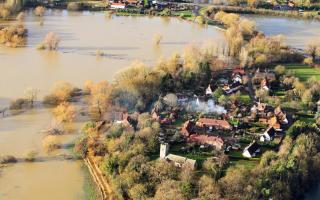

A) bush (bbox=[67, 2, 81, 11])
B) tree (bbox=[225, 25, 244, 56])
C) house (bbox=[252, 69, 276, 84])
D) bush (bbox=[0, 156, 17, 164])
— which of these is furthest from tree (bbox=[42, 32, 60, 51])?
bush (bbox=[0, 156, 17, 164])

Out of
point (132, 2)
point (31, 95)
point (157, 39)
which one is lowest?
point (31, 95)

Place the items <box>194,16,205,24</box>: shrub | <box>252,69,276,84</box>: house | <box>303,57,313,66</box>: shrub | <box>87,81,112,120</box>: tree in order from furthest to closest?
1. <box>194,16,205,24</box>: shrub
2. <box>303,57,313,66</box>: shrub
3. <box>252,69,276,84</box>: house
4. <box>87,81,112,120</box>: tree

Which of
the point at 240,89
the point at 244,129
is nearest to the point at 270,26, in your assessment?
the point at 240,89

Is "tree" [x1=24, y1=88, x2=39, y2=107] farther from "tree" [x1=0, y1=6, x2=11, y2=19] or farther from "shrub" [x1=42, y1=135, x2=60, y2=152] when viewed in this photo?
"tree" [x1=0, y1=6, x2=11, y2=19]

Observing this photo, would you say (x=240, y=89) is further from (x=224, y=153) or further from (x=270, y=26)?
(x=270, y=26)

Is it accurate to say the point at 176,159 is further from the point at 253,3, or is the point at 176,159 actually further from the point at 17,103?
the point at 253,3

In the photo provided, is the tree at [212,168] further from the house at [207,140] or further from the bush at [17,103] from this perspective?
the bush at [17,103]

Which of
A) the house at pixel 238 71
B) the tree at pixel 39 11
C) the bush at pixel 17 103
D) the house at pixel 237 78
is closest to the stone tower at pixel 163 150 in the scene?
the bush at pixel 17 103

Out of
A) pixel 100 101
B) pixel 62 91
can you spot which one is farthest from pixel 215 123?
pixel 62 91
